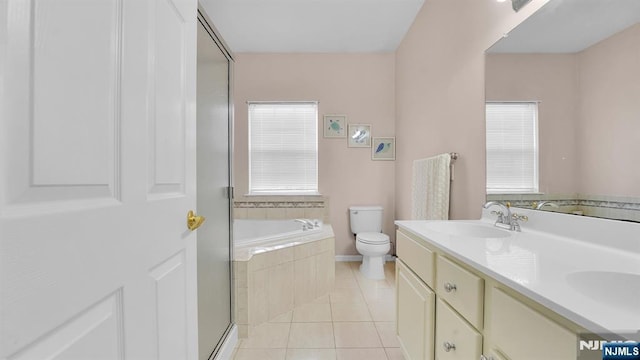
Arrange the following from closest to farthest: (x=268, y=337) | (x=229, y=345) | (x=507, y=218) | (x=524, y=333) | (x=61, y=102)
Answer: (x=61, y=102), (x=524, y=333), (x=507, y=218), (x=229, y=345), (x=268, y=337)

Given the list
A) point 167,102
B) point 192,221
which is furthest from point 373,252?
point 167,102

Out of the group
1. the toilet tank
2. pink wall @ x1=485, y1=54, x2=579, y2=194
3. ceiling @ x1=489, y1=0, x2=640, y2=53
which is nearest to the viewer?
ceiling @ x1=489, y1=0, x2=640, y2=53

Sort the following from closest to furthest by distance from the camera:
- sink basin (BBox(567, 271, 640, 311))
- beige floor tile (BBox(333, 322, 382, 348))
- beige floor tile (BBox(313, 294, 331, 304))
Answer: sink basin (BBox(567, 271, 640, 311))
beige floor tile (BBox(333, 322, 382, 348))
beige floor tile (BBox(313, 294, 331, 304))

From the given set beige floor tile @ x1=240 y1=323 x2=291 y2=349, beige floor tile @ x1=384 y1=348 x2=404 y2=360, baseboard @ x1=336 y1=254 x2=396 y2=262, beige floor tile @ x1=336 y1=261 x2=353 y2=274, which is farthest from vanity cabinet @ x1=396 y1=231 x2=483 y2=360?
baseboard @ x1=336 y1=254 x2=396 y2=262

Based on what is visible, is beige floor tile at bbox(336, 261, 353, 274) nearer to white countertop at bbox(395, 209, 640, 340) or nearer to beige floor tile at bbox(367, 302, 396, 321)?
beige floor tile at bbox(367, 302, 396, 321)

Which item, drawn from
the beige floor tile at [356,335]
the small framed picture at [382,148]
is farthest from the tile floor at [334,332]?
the small framed picture at [382,148]

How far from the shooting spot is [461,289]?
940mm

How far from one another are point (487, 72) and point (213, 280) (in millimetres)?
2001

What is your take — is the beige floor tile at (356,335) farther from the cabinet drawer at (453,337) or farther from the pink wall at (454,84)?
the pink wall at (454,84)

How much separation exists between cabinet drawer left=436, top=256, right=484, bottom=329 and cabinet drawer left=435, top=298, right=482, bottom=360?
0.03 meters

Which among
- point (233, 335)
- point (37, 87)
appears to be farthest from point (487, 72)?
point (233, 335)

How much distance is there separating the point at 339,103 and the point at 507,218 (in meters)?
2.46

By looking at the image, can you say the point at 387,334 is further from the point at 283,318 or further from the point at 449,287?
the point at 449,287

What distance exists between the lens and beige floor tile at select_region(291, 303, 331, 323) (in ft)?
6.69
